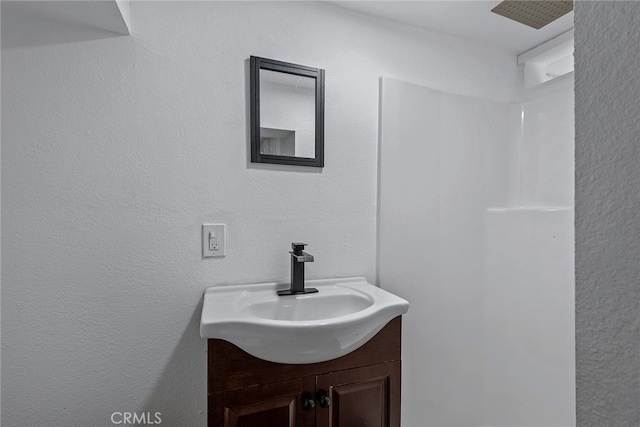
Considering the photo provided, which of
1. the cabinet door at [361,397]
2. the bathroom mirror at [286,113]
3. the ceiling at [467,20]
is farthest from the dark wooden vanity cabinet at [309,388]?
the ceiling at [467,20]

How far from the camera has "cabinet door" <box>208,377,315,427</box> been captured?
91 cm

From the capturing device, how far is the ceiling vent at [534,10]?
4.39 feet

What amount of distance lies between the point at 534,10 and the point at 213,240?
1.67 meters

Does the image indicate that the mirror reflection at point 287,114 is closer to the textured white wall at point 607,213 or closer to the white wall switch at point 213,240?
the white wall switch at point 213,240

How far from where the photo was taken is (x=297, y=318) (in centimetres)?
118

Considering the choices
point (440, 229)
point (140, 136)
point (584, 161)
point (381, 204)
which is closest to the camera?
point (584, 161)

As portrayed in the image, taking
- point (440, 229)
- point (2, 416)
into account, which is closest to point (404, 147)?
point (440, 229)

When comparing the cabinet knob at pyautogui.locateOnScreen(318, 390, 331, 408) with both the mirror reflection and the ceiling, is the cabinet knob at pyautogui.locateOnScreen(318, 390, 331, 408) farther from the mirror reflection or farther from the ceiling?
the ceiling

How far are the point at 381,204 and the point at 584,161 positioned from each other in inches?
42.7

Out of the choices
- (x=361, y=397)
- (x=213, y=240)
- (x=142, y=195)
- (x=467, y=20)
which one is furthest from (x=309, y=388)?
(x=467, y=20)

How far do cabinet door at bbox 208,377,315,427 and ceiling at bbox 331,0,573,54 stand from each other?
4.90 feet

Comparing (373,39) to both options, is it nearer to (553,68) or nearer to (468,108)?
(468,108)

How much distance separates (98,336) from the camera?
108 centimetres
